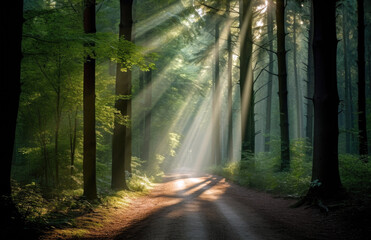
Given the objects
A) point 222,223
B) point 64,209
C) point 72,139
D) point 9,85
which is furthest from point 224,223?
point 72,139

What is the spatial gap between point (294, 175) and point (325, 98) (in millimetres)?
4485

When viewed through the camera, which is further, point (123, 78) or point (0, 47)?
point (123, 78)

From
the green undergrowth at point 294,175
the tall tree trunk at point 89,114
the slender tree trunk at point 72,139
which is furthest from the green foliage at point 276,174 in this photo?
the slender tree trunk at point 72,139

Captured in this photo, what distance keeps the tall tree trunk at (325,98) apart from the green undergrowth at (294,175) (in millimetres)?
952

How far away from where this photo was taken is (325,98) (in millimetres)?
8273

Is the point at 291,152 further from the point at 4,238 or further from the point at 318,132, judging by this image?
the point at 4,238

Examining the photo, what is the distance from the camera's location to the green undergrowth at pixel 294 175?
8617 millimetres

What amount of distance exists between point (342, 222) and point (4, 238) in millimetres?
7013

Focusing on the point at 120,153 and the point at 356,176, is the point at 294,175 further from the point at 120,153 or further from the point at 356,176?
the point at 120,153

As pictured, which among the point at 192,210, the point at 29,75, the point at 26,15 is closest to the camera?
the point at 26,15

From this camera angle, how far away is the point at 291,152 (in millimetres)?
14258

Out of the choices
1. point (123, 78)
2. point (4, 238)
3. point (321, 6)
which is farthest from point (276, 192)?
point (4, 238)

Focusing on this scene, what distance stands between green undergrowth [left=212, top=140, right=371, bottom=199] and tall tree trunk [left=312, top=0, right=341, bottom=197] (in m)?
0.95

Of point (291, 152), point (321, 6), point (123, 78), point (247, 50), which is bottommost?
point (291, 152)
